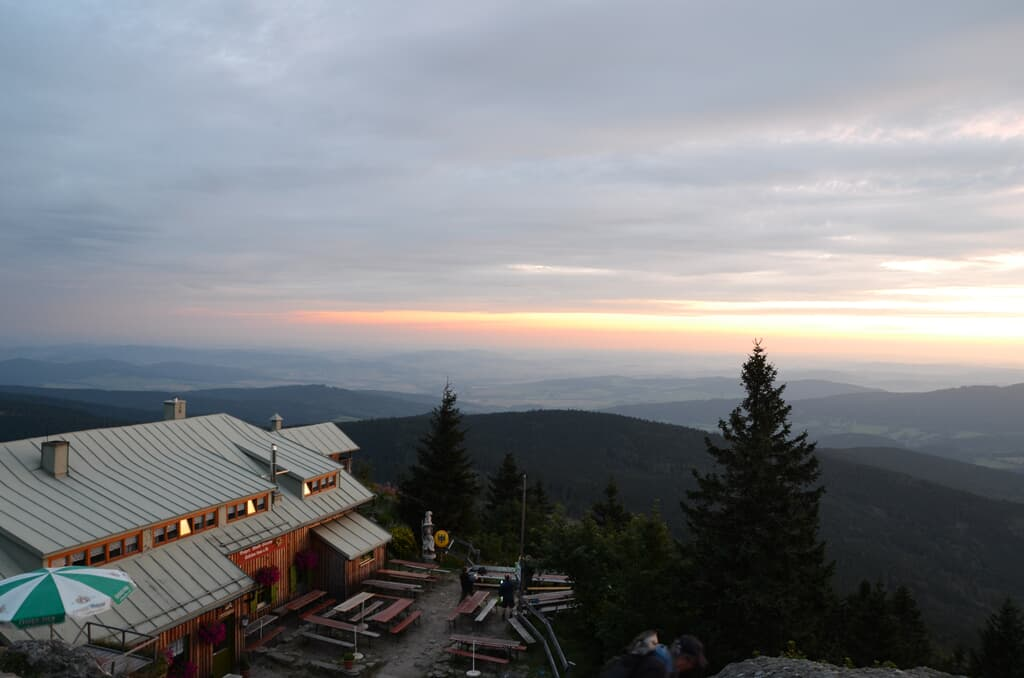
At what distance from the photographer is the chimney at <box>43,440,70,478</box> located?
1830 centimetres

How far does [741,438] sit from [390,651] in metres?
13.3

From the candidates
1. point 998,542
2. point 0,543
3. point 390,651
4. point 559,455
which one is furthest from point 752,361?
point 998,542

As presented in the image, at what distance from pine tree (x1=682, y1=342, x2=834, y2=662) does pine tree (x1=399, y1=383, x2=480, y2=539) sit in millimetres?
21032

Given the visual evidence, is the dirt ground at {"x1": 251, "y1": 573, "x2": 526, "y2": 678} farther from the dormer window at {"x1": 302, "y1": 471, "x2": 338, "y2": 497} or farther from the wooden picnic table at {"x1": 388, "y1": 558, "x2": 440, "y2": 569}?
the dormer window at {"x1": 302, "y1": 471, "x2": 338, "y2": 497}

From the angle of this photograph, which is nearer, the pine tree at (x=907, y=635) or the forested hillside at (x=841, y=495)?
the pine tree at (x=907, y=635)

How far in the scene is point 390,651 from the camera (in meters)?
19.8

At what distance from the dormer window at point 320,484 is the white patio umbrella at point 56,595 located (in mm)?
13067

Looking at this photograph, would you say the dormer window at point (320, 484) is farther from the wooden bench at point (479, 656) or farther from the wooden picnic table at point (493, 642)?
the wooden picnic table at point (493, 642)

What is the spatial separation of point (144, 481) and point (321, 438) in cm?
1649

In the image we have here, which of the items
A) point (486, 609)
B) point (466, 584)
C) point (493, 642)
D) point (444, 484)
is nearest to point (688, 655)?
point (493, 642)

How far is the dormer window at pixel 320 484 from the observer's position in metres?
25.3

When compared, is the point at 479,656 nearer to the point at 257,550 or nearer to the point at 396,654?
the point at 396,654

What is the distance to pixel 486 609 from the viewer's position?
22.5 meters

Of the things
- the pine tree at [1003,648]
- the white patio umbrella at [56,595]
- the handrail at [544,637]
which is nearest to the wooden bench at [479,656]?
the handrail at [544,637]
